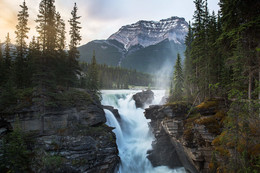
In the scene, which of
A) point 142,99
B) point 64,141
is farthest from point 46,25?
point 142,99

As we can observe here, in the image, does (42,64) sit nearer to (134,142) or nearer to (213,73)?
(134,142)

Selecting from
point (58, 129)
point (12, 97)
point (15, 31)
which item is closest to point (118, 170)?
point (58, 129)

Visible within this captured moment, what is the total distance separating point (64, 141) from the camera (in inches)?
612

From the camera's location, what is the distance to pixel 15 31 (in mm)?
22766

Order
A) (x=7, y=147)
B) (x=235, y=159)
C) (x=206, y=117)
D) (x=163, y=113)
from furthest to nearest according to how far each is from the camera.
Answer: (x=163, y=113) < (x=206, y=117) < (x=7, y=147) < (x=235, y=159)

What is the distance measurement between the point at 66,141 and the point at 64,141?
21 cm

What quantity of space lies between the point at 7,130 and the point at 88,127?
8.66 metres

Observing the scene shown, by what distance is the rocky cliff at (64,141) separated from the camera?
14.2 metres

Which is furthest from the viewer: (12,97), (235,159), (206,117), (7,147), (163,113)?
(163,113)

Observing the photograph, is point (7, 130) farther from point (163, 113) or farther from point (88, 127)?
point (163, 113)

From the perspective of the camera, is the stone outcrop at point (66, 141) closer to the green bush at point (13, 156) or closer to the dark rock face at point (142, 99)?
the green bush at point (13, 156)

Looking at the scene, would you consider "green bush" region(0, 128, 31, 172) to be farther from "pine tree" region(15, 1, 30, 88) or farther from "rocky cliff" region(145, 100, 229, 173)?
"rocky cliff" region(145, 100, 229, 173)

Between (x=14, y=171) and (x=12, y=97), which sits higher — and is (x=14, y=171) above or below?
below

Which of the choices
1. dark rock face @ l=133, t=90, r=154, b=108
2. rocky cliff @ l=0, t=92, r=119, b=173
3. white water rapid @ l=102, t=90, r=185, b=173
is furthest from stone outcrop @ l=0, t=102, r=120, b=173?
dark rock face @ l=133, t=90, r=154, b=108
